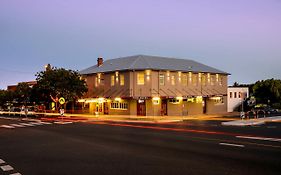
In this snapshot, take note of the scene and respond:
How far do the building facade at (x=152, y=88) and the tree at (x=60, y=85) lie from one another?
2725mm

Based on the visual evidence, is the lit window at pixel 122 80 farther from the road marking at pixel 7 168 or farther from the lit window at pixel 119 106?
the road marking at pixel 7 168

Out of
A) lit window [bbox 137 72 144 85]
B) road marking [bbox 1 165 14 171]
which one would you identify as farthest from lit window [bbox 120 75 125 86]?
road marking [bbox 1 165 14 171]

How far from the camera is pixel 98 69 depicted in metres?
49.9

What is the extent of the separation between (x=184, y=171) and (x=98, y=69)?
136 feet

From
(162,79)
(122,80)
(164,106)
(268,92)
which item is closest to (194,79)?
(162,79)

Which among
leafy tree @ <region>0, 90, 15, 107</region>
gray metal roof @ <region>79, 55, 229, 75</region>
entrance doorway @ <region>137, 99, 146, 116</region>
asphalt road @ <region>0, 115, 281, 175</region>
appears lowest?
asphalt road @ <region>0, 115, 281, 175</region>

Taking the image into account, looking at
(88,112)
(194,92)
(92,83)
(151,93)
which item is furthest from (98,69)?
(194,92)

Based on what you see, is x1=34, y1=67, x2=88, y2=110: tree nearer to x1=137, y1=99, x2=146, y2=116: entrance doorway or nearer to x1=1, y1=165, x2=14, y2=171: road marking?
x1=137, y1=99, x2=146, y2=116: entrance doorway

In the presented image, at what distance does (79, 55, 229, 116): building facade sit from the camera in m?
43.1

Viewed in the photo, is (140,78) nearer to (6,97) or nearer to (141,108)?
(141,108)

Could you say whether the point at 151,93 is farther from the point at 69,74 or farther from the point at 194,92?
the point at 69,74

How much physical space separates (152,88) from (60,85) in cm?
1420

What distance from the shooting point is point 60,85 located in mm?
46406

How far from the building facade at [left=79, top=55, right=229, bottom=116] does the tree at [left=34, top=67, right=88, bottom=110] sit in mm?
2725
